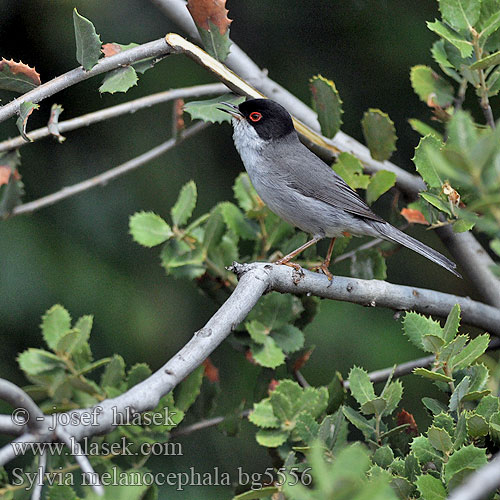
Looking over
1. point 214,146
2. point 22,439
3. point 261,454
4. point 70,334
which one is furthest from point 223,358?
point 22,439

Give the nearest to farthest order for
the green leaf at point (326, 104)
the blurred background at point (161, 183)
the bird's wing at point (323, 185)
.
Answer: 1. the green leaf at point (326, 104)
2. the bird's wing at point (323, 185)
3. the blurred background at point (161, 183)

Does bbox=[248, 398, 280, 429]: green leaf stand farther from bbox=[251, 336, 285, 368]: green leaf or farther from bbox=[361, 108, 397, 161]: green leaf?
bbox=[361, 108, 397, 161]: green leaf

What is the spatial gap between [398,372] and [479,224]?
162 centimetres

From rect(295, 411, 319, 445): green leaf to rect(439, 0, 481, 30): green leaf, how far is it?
Answer: 1.45 meters

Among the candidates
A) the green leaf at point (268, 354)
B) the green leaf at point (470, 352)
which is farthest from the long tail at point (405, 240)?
the green leaf at point (470, 352)

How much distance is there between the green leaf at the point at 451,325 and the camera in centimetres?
200

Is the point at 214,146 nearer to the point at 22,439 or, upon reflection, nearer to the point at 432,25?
the point at 432,25

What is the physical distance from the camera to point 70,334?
268 cm

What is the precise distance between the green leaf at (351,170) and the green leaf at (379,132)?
130 millimetres

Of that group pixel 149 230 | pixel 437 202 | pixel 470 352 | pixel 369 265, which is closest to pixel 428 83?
pixel 369 265

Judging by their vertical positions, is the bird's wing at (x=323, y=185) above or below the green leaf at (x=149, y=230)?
above

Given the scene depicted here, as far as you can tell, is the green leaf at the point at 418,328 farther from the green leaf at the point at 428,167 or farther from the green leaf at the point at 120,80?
the green leaf at the point at 120,80

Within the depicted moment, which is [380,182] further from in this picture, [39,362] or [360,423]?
[39,362]

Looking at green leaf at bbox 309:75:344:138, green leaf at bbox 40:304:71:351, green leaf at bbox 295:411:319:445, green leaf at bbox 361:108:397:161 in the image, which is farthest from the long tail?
green leaf at bbox 40:304:71:351
